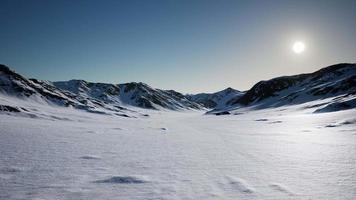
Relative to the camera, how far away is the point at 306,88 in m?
157

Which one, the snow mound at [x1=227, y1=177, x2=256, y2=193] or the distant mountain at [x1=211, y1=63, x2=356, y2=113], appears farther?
the distant mountain at [x1=211, y1=63, x2=356, y2=113]

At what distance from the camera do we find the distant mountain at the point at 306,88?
127 m

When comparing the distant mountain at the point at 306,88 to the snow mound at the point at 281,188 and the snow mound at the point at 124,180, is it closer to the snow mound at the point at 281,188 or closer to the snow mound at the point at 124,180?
the snow mound at the point at 281,188

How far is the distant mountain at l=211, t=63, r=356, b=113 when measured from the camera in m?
127

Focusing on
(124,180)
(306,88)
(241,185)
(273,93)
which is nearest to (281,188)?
(241,185)

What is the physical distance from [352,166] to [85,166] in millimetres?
11583

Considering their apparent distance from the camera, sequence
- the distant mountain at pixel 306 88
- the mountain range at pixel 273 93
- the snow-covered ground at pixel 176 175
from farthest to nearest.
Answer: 1. the distant mountain at pixel 306 88
2. the mountain range at pixel 273 93
3. the snow-covered ground at pixel 176 175

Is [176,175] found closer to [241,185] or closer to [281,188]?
[241,185]

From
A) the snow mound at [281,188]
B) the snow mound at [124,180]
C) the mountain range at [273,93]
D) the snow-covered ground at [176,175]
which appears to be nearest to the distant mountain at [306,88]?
the mountain range at [273,93]

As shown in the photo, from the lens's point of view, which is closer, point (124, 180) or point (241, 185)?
point (241, 185)

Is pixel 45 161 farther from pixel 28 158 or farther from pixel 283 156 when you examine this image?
pixel 283 156

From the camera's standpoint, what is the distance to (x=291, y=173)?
9836mm

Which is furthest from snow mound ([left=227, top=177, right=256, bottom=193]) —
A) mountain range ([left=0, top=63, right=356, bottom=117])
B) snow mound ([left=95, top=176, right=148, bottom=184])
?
mountain range ([left=0, top=63, right=356, bottom=117])

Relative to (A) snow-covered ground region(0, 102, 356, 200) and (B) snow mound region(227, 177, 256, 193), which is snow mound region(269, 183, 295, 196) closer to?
(A) snow-covered ground region(0, 102, 356, 200)
